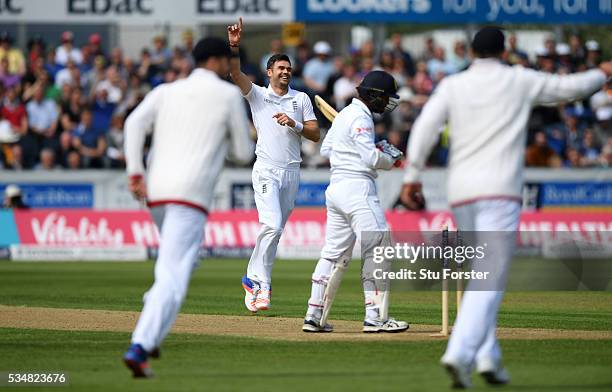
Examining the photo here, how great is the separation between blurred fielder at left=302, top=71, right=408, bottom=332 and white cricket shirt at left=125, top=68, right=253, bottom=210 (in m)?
3.03

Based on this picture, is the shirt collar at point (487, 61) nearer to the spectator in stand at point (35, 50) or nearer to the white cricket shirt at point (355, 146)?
the white cricket shirt at point (355, 146)

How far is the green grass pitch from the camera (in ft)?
31.3

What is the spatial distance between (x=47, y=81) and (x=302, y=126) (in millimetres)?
16571

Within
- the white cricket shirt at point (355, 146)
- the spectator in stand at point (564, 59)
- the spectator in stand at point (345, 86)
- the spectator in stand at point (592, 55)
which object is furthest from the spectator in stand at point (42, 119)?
the white cricket shirt at point (355, 146)

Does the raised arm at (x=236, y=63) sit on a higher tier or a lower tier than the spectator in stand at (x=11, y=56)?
higher

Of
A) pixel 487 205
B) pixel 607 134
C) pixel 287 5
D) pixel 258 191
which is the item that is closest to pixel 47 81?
pixel 287 5

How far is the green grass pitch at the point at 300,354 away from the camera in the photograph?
31.3ft

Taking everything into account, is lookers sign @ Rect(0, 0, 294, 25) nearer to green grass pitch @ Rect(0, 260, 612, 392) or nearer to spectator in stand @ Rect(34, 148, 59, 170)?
spectator in stand @ Rect(34, 148, 59, 170)

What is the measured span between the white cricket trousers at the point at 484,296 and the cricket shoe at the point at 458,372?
31mm

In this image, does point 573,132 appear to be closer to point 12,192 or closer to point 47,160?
point 47,160

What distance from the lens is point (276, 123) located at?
49.6 ft

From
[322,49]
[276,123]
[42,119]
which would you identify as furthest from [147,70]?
[276,123]

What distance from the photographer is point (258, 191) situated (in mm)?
15031

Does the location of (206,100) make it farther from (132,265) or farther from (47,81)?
(47,81)
